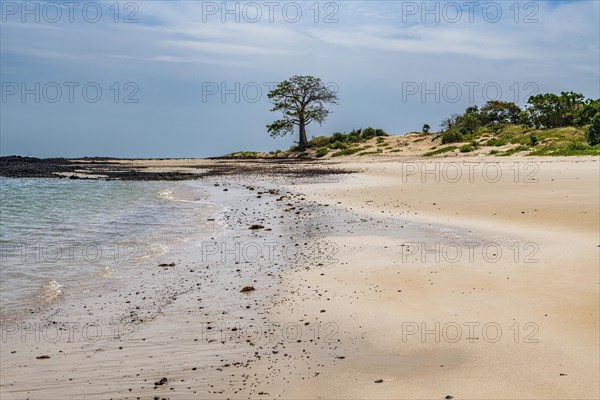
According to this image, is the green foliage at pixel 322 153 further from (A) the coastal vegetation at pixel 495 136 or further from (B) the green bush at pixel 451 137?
(B) the green bush at pixel 451 137

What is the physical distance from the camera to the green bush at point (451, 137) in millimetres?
38188

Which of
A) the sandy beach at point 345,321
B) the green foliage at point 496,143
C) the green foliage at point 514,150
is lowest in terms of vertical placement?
the sandy beach at point 345,321

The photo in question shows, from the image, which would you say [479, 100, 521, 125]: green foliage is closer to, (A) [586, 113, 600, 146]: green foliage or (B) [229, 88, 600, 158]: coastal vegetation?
(B) [229, 88, 600, 158]: coastal vegetation

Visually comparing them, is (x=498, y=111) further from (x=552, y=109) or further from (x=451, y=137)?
(x=451, y=137)

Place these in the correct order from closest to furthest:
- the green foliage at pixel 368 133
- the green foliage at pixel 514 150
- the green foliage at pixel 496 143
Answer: the green foliage at pixel 514 150 < the green foliage at pixel 496 143 < the green foliage at pixel 368 133

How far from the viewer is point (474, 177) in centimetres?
1995

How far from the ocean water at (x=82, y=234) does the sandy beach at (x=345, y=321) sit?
0.69 m

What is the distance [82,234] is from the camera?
13133mm

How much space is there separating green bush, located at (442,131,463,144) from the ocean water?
841 inches

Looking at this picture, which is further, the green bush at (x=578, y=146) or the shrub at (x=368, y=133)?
the shrub at (x=368, y=133)

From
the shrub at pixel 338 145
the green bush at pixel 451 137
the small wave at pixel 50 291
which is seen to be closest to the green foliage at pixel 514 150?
the green bush at pixel 451 137

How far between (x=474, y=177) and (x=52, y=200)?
15.5 metres

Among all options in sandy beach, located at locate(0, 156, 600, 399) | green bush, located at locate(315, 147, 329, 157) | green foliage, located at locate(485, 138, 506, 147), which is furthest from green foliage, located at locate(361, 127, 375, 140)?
sandy beach, located at locate(0, 156, 600, 399)

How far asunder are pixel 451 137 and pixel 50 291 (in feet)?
112
